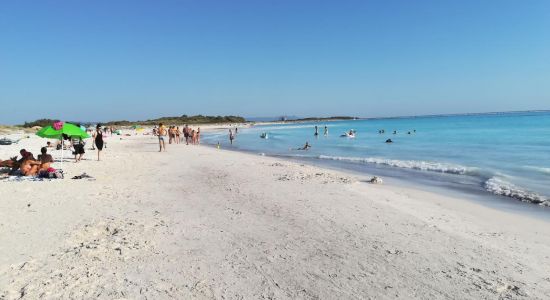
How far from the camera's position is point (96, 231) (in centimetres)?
657

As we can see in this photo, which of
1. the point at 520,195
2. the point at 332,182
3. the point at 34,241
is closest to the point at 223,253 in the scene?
the point at 34,241

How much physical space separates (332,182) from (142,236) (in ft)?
22.8

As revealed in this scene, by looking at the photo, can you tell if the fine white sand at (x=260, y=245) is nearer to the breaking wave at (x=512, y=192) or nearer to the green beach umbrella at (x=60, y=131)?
the breaking wave at (x=512, y=192)

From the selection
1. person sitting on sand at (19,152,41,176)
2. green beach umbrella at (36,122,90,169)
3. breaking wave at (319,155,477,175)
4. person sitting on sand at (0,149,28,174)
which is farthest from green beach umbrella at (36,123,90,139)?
breaking wave at (319,155,477,175)

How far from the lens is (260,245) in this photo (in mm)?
6016

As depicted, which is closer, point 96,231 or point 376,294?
point 376,294

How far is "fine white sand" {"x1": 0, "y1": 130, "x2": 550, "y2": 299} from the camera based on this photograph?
457 centimetres

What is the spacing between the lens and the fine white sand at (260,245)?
15.0 ft

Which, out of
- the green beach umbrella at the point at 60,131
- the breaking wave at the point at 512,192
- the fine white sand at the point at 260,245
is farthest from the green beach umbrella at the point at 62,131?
the breaking wave at the point at 512,192

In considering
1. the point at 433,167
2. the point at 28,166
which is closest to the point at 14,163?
the point at 28,166

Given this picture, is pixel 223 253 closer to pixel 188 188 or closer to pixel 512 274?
pixel 512 274

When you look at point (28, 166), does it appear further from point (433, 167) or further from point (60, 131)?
point (433, 167)

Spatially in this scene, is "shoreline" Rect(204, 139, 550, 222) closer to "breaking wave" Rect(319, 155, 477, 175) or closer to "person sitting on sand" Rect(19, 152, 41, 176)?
"breaking wave" Rect(319, 155, 477, 175)

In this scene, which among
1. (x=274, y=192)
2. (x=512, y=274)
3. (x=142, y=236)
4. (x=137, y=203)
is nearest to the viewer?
(x=512, y=274)
